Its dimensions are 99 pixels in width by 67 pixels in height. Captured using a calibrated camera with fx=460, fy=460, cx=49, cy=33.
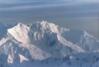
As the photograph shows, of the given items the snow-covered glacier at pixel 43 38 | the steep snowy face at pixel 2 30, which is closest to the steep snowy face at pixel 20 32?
the snow-covered glacier at pixel 43 38

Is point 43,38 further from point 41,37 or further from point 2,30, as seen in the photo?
point 2,30

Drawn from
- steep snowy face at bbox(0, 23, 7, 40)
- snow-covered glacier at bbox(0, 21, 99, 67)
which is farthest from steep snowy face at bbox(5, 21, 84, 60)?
steep snowy face at bbox(0, 23, 7, 40)

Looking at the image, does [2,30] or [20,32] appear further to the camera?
[20,32]

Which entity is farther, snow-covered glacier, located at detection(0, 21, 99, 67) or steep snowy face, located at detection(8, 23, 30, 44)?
steep snowy face, located at detection(8, 23, 30, 44)

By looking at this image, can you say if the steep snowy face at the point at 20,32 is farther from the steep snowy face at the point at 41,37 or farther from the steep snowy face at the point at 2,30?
the steep snowy face at the point at 2,30

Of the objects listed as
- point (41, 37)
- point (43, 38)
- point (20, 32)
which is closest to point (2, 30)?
point (20, 32)

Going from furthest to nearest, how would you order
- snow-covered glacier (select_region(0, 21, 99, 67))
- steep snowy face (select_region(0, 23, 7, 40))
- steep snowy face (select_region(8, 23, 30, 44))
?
steep snowy face (select_region(8, 23, 30, 44)) → snow-covered glacier (select_region(0, 21, 99, 67)) → steep snowy face (select_region(0, 23, 7, 40))

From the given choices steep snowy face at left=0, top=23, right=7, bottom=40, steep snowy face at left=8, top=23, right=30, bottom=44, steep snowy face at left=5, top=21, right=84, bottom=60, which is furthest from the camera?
steep snowy face at left=5, top=21, right=84, bottom=60

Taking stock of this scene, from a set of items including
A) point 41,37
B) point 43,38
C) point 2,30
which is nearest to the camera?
point 2,30

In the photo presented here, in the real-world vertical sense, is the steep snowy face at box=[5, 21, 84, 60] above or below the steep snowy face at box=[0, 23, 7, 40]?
below

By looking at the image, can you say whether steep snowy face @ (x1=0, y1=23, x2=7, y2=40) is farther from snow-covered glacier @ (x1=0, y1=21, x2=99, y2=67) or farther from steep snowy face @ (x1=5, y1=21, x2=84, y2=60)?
steep snowy face @ (x1=5, y1=21, x2=84, y2=60)

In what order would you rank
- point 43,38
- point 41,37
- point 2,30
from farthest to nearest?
point 41,37, point 43,38, point 2,30

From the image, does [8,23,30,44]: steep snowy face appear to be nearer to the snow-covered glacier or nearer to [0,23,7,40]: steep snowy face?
the snow-covered glacier
